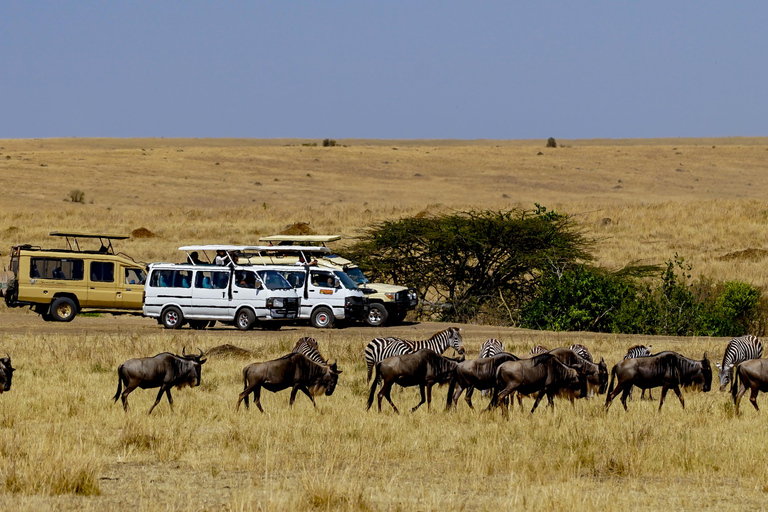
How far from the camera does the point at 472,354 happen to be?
23.5 metres

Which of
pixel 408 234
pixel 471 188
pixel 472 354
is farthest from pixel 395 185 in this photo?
pixel 472 354

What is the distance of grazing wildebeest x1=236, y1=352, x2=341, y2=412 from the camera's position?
577 inches

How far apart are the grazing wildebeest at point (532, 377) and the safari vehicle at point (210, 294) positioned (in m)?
16.3

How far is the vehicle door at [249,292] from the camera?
30.0m

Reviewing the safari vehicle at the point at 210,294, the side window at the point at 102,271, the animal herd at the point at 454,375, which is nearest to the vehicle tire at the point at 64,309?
the side window at the point at 102,271

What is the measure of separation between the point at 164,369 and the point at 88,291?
18085 mm

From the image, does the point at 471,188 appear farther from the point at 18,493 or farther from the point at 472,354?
the point at 18,493

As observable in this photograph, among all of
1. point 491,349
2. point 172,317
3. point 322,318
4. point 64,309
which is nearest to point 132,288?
point 64,309

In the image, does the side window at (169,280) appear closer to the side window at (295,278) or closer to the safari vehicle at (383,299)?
the side window at (295,278)

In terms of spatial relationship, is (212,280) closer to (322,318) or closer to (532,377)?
(322,318)

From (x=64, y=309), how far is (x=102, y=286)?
52.1 inches

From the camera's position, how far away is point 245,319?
30188 millimetres

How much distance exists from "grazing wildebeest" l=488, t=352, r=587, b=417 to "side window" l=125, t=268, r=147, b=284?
19537mm

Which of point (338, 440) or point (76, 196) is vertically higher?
point (76, 196)
